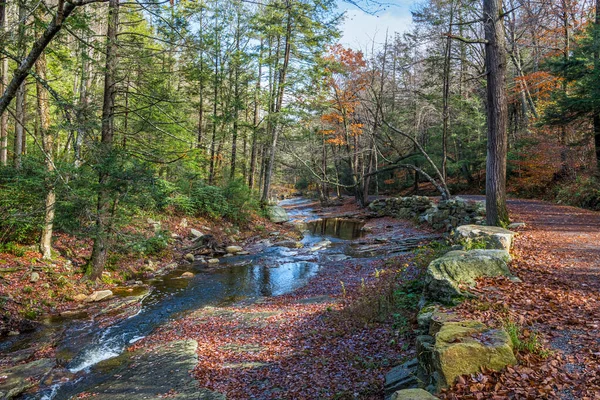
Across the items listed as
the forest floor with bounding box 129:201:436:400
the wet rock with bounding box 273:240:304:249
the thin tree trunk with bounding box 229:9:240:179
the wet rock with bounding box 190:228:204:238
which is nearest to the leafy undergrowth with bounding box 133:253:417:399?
the forest floor with bounding box 129:201:436:400

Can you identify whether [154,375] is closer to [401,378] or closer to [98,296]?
[401,378]

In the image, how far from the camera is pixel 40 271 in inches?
351

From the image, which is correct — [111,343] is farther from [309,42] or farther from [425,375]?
[309,42]

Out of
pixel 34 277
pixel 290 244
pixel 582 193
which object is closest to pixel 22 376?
pixel 34 277

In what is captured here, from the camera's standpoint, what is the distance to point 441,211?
54.2 feet

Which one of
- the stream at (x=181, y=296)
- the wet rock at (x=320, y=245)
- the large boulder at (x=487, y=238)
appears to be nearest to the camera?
the stream at (x=181, y=296)

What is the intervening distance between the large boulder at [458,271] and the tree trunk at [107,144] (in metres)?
6.53

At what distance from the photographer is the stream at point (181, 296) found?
614 centimetres

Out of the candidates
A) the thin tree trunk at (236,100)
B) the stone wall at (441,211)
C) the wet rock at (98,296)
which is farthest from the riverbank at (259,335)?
the thin tree trunk at (236,100)

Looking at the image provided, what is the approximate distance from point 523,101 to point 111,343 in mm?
26001

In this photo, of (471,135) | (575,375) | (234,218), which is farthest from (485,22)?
(471,135)

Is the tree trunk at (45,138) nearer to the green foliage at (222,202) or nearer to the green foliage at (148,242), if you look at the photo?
the green foliage at (148,242)

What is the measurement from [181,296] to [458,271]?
24.2ft

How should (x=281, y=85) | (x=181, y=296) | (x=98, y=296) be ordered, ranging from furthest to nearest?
(x=281, y=85) < (x=181, y=296) < (x=98, y=296)
